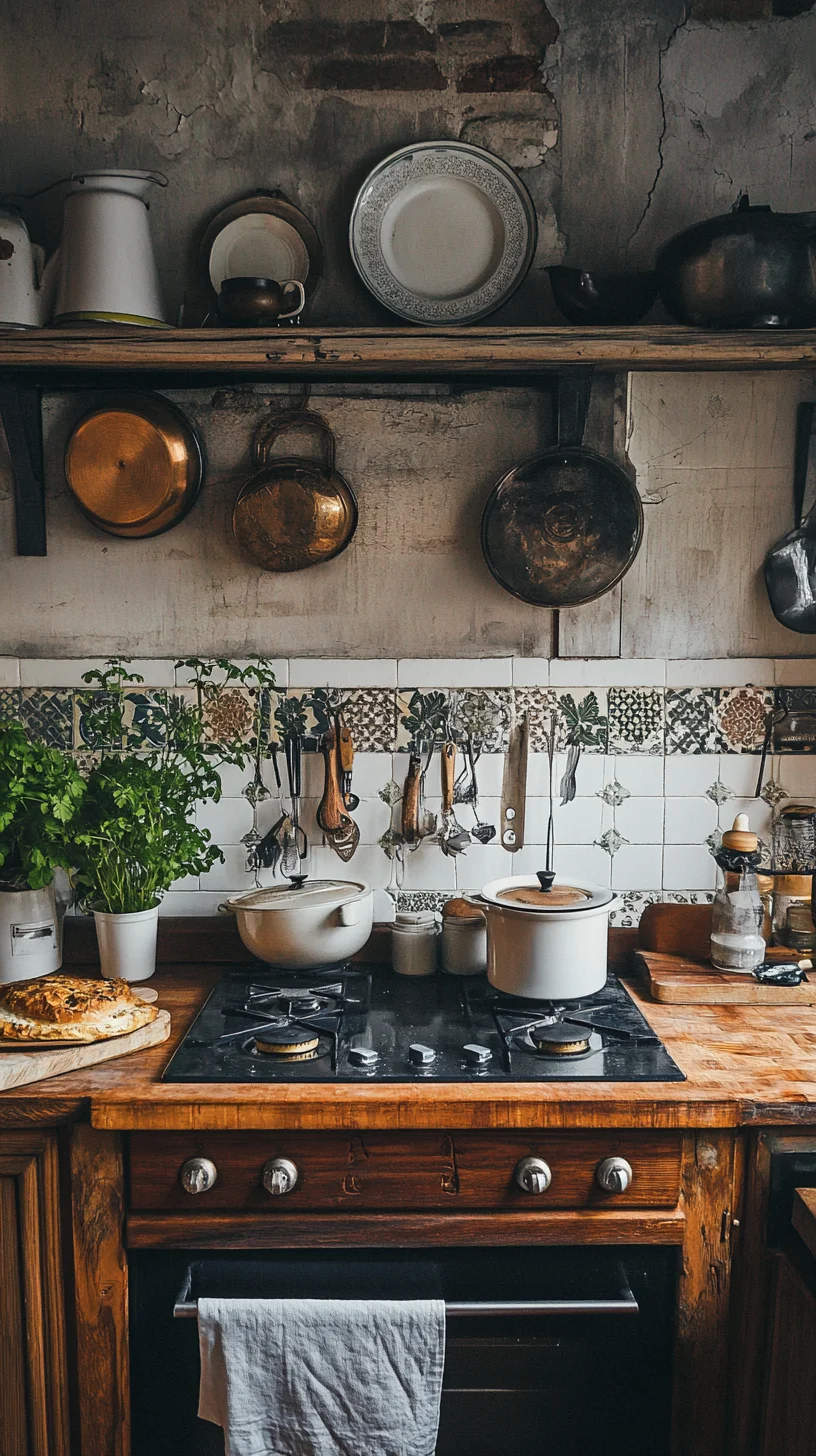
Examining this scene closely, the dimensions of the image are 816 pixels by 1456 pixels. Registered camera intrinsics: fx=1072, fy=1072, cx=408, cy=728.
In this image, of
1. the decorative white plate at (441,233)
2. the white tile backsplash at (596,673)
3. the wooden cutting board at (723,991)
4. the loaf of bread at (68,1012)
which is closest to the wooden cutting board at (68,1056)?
the loaf of bread at (68,1012)

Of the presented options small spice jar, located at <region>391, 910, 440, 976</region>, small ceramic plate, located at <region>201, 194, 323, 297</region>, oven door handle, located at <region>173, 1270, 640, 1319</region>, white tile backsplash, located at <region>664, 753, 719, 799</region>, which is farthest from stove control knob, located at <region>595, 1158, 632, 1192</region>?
small ceramic plate, located at <region>201, 194, 323, 297</region>

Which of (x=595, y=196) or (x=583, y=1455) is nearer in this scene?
(x=583, y=1455)

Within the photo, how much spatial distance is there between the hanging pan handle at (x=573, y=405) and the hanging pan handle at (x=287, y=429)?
46 cm

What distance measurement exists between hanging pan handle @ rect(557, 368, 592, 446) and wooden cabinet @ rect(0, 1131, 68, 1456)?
156 centimetres

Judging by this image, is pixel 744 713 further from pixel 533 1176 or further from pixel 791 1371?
pixel 791 1371

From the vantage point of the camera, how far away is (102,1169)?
1600mm

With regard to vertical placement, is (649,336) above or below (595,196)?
below

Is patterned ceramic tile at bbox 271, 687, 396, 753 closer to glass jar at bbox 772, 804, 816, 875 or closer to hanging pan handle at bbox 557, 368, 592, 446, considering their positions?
hanging pan handle at bbox 557, 368, 592, 446

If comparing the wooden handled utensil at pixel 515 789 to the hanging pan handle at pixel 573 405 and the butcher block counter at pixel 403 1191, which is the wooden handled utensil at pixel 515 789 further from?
the butcher block counter at pixel 403 1191

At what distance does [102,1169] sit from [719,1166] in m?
0.92

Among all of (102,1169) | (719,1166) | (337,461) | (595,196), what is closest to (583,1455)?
(719,1166)

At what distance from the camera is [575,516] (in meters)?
2.12

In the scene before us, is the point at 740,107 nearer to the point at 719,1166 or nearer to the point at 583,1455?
the point at 719,1166

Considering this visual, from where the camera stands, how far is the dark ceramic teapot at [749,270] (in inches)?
71.2
